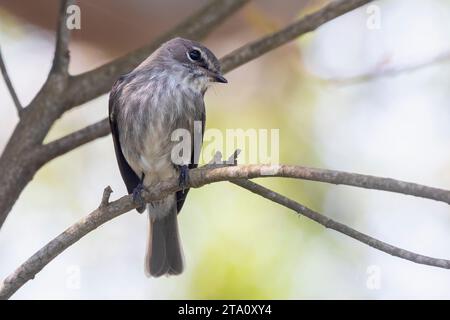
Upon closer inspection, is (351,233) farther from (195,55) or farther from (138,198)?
(195,55)

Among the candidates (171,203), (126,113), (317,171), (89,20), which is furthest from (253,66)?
(317,171)

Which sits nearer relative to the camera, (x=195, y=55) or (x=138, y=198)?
(x=138, y=198)

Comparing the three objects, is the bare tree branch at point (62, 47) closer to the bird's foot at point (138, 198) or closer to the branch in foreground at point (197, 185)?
the bird's foot at point (138, 198)

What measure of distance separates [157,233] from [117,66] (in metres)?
1.18

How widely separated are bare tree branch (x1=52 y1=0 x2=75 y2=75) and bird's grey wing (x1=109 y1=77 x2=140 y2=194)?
0.36 meters

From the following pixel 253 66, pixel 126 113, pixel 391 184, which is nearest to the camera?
pixel 391 184

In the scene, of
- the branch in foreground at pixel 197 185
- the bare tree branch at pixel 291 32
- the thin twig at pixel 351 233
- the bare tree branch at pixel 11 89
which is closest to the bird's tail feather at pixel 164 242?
the bare tree branch at pixel 291 32

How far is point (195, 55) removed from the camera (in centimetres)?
464

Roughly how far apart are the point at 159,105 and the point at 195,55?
0.42 meters

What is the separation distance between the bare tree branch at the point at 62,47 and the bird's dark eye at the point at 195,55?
728 millimetres

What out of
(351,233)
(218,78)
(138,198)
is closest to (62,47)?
(218,78)

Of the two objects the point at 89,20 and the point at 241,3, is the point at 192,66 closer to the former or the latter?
the point at 241,3

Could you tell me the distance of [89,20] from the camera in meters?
6.54

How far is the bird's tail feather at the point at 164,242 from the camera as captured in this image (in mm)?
4984
